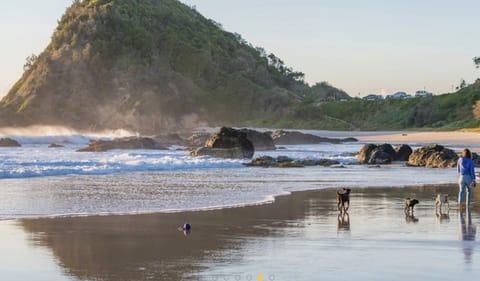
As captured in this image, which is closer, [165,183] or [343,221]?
[343,221]

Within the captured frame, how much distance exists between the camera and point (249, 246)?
13375 mm

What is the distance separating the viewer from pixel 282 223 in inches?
645

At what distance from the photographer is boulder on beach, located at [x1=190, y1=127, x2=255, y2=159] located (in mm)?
44938

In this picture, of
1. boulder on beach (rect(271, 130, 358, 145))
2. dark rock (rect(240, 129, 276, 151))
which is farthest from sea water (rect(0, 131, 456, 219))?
boulder on beach (rect(271, 130, 358, 145))

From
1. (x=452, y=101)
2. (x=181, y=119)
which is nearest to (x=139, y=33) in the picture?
(x=181, y=119)

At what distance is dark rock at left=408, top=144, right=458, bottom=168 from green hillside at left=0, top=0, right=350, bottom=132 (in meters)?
87.8

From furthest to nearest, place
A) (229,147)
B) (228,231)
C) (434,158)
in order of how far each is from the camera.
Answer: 1. (229,147)
2. (434,158)
3. (228,231)

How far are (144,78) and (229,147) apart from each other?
9859 cm

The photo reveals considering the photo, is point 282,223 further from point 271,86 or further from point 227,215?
point 271,86

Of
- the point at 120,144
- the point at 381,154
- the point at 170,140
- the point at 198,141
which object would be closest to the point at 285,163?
the point at 381,154

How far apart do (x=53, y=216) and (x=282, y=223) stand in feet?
14.3

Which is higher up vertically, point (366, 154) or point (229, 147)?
point (229, 147)

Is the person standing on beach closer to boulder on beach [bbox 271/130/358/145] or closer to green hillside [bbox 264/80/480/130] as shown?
boulder on beach [bbox 271/130/358/145]

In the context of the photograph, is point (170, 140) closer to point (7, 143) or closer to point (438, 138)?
point (7, 143)
